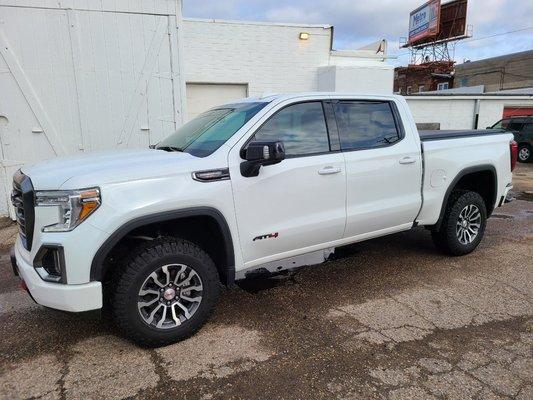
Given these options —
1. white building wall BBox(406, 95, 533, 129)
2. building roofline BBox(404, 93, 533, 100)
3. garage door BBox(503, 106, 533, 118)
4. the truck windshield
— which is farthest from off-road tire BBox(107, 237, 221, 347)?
garage door BBox(503, 106, 533, 118)

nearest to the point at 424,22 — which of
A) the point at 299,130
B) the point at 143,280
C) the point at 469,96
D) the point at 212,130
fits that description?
the point at 469,96

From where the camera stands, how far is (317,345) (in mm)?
3355

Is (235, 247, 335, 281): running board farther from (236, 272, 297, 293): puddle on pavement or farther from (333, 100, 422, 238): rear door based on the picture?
(236, 272, 297, 293): puddle on pavement

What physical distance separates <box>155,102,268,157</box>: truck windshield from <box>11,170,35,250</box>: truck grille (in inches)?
47.7

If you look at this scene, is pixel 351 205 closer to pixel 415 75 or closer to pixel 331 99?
pixel 331 99

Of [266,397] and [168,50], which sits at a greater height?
[168,50]

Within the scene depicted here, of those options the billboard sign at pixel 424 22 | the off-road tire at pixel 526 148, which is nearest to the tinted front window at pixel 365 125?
the off-road tire at pixel 526 148

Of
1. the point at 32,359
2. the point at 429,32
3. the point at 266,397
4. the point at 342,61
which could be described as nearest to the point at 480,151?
the point at 266,397

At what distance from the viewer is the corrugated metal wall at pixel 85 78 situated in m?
7.30

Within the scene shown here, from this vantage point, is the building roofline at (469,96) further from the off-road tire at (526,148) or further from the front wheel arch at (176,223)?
the front wheel arch at (176,223)

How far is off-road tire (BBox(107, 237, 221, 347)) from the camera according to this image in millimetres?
3076

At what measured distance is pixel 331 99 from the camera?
4145 mm

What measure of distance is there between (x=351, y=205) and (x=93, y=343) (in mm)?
2515

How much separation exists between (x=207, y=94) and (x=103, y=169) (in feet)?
30.9
